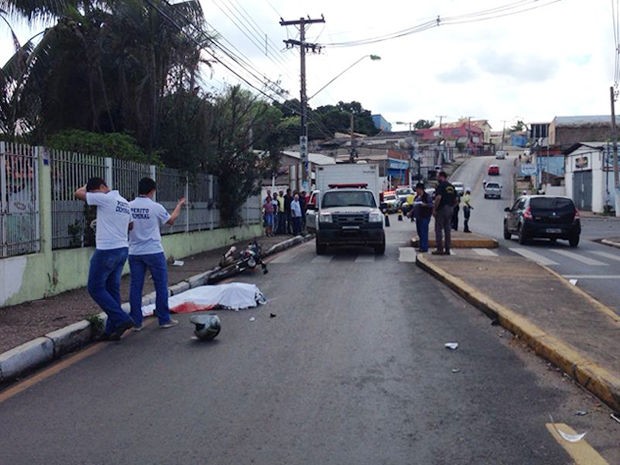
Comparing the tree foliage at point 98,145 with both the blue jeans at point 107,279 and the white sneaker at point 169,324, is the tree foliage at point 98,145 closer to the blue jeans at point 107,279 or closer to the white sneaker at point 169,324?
the white sneaker at point 169,324

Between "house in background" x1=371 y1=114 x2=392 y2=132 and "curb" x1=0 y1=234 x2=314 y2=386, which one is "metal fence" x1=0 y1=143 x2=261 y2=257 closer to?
"curb" x1=0 y1=234 x2=314 y2=386

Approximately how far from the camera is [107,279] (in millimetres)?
8023

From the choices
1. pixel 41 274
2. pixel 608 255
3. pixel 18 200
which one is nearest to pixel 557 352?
pixel 41 274

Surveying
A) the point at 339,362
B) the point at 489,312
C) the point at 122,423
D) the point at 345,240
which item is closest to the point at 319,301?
the point at 489,312

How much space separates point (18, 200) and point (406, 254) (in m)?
10.8

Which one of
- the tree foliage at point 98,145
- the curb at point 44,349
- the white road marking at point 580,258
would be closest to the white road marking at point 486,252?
the white road marking at point 580,258

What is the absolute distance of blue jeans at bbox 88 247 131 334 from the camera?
7.77m

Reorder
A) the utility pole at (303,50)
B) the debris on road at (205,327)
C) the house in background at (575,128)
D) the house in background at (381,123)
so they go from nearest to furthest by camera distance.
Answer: the debris on road at (205,327) → the utility pole at (303,50) → the house in background at (575,128) → the house in background at (381,123)

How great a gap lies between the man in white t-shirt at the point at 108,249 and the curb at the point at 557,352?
179 inches

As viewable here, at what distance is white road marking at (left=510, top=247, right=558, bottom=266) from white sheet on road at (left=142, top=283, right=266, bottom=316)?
25.8 feet

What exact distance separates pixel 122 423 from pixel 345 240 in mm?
13038

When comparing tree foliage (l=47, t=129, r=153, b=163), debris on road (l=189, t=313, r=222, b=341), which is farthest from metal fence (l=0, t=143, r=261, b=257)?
debris on road (l=189, t=313, r=222, b=341)

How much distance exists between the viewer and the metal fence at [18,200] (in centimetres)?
953

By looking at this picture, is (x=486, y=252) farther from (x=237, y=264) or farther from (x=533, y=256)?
(x=237, y=264)
